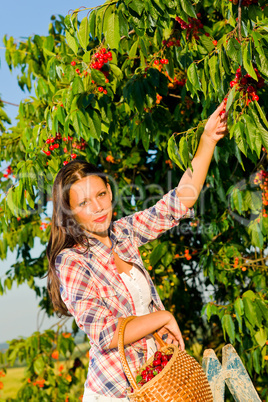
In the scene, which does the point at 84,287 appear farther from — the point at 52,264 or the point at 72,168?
the point at 72,168

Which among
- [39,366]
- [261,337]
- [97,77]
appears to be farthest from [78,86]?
[39,366]

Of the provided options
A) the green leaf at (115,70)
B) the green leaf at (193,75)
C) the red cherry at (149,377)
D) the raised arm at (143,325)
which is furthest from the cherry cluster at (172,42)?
the red cherry at (149,377)

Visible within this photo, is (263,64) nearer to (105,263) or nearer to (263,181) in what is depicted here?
(105,263)

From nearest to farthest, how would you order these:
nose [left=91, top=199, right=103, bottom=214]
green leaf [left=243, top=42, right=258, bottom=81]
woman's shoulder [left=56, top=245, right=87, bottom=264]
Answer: green leaf [left=243, top=42, right=258, bottom=81], woman's shoulder [left=56, top=245, right=87, bottom=264], nose [left=91, top=199, right=103, bottom=214]

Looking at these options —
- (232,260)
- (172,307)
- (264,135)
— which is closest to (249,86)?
(264,135)

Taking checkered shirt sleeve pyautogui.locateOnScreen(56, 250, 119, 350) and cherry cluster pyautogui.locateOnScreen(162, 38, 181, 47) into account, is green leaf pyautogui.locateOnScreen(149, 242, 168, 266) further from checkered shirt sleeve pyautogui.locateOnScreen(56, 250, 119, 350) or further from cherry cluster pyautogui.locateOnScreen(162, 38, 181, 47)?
checkered shirt sleeve pyautogui.locateOnScreen(56, 250, 119, 350)

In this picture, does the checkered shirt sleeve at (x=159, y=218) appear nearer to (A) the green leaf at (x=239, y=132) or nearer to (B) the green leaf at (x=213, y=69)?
(A) the green leaf at (x=239, y=132)

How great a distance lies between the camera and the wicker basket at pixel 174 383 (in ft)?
4.06

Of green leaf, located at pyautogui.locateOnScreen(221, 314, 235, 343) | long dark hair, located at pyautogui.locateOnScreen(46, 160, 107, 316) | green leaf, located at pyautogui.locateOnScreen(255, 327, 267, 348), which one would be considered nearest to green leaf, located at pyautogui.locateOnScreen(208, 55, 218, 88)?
long dark hair, located at pyautogui.locateOnScreen(46, 160, 107, 316)

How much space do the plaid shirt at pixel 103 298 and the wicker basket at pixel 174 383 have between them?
0.11 m

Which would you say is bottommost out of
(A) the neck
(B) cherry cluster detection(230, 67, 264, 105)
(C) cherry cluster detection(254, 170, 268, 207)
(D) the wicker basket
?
(D) the wicker basket

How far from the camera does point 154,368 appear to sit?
1.38 meters

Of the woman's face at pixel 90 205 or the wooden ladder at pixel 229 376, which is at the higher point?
the woman's face at pixel 90 205

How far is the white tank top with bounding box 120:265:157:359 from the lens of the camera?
160cm
